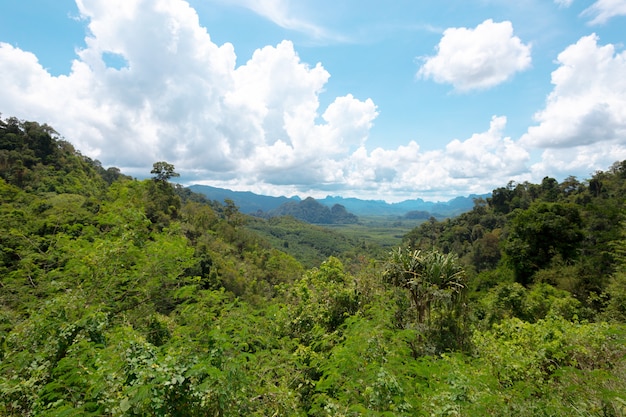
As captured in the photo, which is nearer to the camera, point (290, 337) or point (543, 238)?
point (290, 337)

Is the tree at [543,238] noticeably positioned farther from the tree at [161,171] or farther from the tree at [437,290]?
the tree at [161,171]

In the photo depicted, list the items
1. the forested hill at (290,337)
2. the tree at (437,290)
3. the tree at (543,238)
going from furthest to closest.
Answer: the tree at (543,238), the tree at (437,290), the forested hill at (290,337)

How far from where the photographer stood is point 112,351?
3754 mm

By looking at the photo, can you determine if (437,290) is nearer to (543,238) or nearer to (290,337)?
(290,337)

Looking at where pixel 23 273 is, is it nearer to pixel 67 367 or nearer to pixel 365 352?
pixel 67 367

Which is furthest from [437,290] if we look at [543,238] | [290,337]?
[543,238]

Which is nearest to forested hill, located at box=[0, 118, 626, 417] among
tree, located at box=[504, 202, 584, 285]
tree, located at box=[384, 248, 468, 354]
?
tree, located at box=[384, 248, 468, 354]

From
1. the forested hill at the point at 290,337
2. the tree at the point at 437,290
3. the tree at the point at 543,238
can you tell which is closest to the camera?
the forested hill at the point at 290,337

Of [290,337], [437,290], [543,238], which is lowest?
[290,337]

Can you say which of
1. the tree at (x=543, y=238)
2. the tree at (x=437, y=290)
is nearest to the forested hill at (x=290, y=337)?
the tree at (x=437, y=290)

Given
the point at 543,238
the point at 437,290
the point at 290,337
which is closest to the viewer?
the point at 290,337

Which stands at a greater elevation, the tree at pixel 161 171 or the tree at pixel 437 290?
the tree at pixel 161 171

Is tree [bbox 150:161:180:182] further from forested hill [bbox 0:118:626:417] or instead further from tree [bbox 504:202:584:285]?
tree [bbox 504:202:584:285]

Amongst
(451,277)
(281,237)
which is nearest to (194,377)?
(451,277)
